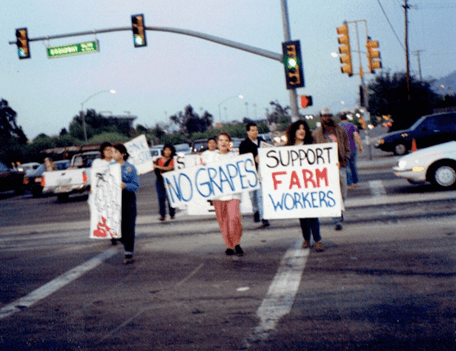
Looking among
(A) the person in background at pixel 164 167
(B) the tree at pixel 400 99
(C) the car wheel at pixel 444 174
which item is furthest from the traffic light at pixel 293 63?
(B) the tree at pixel 400 99

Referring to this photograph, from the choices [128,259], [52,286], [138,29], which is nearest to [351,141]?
[128,259]

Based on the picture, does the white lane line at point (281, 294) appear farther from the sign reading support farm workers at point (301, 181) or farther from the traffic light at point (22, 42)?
the traffic light at point (22, 42)

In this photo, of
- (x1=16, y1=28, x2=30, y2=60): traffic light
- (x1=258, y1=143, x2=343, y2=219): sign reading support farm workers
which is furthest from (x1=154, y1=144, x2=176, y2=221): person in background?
(x1=16, y1=28, x2=30, y2=60): traffic light

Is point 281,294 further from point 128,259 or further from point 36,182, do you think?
point 36,182

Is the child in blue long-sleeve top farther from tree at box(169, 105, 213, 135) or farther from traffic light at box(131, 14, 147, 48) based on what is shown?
tree at box(169, 105, 213, 135)

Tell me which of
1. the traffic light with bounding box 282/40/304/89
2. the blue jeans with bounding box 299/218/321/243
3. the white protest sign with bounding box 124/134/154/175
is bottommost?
the blue jeans with bounding box 299/218/321/243

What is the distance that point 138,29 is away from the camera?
1736 cm

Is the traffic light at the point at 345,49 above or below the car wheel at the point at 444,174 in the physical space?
above

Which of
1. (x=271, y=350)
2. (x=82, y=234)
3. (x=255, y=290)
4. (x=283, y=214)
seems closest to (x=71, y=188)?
(x=82, y=234)

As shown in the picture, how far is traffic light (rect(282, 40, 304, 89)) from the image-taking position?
52.0ft

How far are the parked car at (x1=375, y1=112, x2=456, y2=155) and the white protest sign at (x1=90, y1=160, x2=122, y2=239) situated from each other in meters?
18.0

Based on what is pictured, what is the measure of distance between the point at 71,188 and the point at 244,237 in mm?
11916

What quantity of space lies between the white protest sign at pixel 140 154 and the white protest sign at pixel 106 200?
17.7 ft

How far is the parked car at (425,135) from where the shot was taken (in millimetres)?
23312
